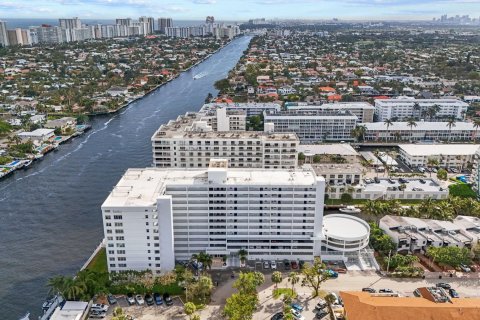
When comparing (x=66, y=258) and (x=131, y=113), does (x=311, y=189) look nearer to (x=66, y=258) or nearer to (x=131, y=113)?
(x=66, y=258)

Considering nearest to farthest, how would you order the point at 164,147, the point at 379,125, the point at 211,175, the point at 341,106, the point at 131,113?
the point at 211,175, the point at 164,147, the point at 379,125, the point at 341,106, the point at 131,113

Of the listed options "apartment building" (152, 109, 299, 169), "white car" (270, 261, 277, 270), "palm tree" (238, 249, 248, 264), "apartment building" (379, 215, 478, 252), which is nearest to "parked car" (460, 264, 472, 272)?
"apartment building" (379, 215, 478, 252)

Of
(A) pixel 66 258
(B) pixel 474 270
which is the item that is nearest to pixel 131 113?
(A) pixel 66 258

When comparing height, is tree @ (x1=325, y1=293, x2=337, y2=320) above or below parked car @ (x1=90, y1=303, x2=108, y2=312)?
above

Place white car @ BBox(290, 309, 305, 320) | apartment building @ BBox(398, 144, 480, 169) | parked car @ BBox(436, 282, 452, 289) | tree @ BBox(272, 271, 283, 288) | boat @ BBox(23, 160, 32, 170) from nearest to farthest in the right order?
white car @ BBox(290, 309, 305, 320)
tree @ BBox(272, 271, 283, 288)
parked car @ BBox(436, 282, 452, 289)
apartment building @ BBox(398, 144, 480, 169)
boat @ BBox(23, 160, 32, 170)

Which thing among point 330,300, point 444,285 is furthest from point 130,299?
point 444,285

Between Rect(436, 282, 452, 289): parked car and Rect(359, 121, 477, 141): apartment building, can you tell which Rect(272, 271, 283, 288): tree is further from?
Rect(359, 121, 477, 141): apartment building

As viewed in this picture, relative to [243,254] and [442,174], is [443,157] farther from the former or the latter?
[243,254]
